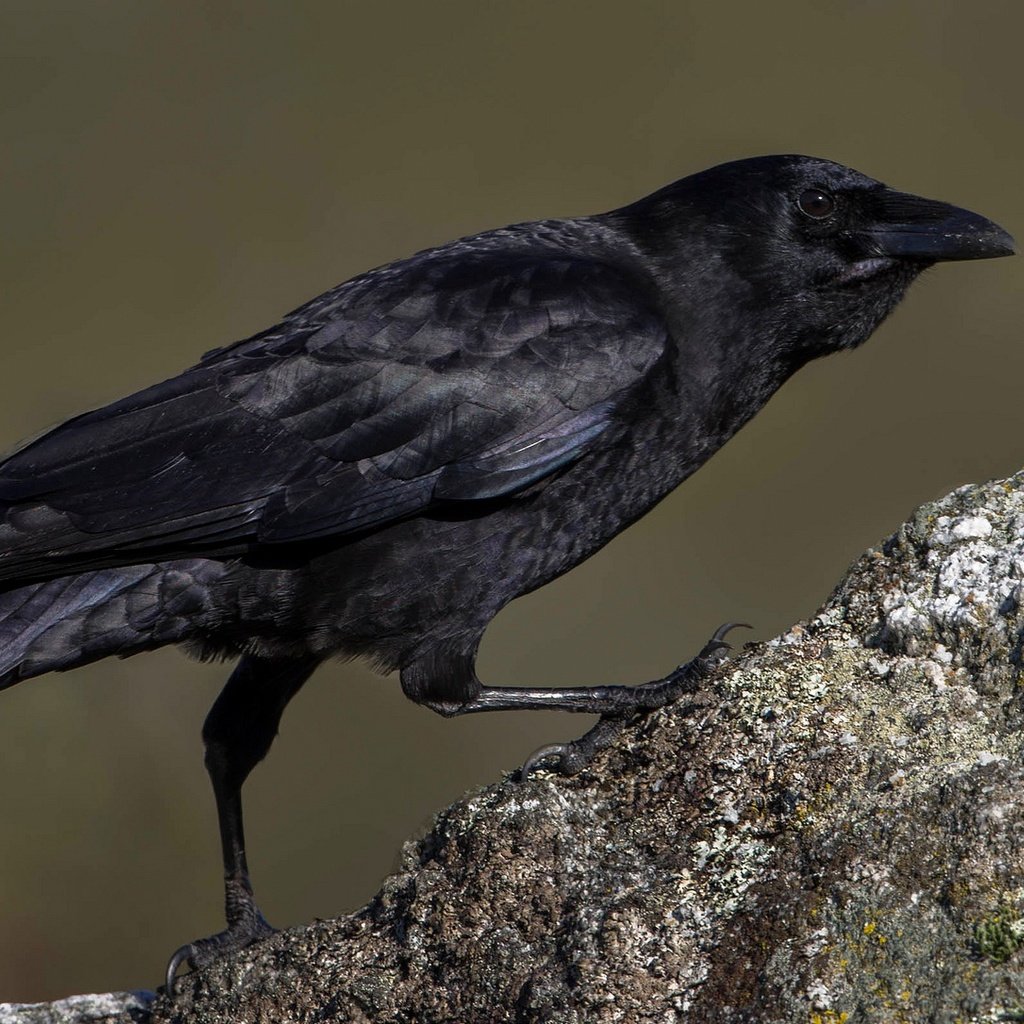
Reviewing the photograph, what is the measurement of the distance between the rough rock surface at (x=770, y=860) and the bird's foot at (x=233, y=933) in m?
0.53

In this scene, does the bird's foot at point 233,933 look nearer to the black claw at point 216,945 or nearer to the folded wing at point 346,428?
the black claw at point 216,945

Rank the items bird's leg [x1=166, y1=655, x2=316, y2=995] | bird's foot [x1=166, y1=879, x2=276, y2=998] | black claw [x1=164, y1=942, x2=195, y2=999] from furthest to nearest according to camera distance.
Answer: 1. bird's leg [x1=166, y1=655, x2=316, y2=995]
2. bird's foot [x1=166, y1=879, x2=276, y2=998]
3. black claw [x1=164, y1=942, x2=195, y2=999]

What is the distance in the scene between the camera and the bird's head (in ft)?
19.0

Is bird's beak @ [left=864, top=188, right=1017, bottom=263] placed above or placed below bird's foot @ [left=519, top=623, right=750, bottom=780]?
above

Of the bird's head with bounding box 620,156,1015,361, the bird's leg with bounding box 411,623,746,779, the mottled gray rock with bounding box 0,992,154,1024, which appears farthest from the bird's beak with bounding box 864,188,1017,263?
the mottled gray rock with bounding box 0,992,154,1024

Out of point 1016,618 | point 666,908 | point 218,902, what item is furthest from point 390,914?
point 218,902

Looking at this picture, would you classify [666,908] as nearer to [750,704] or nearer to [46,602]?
[750,704]

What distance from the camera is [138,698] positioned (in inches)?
406

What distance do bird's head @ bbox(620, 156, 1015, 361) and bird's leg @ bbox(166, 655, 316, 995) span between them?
2239 millimetres

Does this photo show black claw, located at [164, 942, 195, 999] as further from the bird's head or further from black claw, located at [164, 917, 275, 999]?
the bird's head

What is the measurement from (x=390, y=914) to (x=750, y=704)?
4.10 ft

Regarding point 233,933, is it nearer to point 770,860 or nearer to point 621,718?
point 621,718

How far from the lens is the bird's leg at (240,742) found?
6121 millimetres

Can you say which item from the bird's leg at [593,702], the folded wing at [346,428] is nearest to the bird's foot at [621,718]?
the bird's leg at [593,702]
